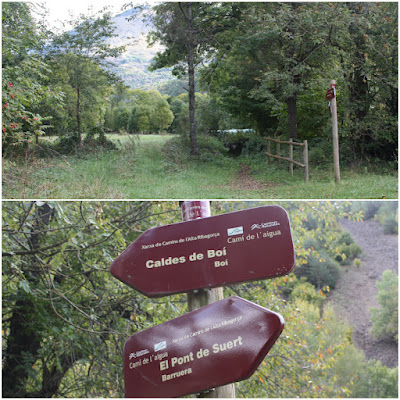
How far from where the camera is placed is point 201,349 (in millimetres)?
1694

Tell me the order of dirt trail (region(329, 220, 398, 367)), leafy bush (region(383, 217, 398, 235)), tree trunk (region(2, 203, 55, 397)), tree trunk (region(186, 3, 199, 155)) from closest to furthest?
tree trunk (region(2, 203, 55, 397)), tree trunk (region(186, 3, 199, 155)), dirt trail (region(329, 220, 398, 367)), leafy bush (region(383, 217, 398, 235))

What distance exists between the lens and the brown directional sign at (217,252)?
1.77m

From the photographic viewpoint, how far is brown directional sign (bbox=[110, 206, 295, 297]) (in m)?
1.77

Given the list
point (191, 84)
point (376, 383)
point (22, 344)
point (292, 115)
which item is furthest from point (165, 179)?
point (376, 383)

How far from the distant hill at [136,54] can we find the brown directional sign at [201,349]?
545 inches

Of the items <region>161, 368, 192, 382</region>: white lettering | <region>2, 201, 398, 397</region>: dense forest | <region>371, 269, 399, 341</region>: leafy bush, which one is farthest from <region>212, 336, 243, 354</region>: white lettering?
<region>371, 269, 399, 341</region>: leafy bush

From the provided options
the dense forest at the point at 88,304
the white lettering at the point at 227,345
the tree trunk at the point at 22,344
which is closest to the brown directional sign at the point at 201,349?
the white lettering at the point at 227,345

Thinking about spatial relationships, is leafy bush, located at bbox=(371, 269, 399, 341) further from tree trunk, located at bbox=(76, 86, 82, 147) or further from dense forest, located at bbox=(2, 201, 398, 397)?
dense forest, located at bbox=(2, 201, 398, 397)

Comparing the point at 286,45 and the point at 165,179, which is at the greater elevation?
the point at 286,45

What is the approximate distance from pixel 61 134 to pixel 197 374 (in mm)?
13715

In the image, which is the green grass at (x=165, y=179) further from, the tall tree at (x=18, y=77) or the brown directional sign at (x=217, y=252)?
the brown directional sign at (x=217, y=252)

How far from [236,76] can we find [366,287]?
3746 centimetres

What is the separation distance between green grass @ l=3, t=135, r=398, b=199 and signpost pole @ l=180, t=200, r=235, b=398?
732cm

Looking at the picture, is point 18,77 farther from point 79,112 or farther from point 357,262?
point 357,262
